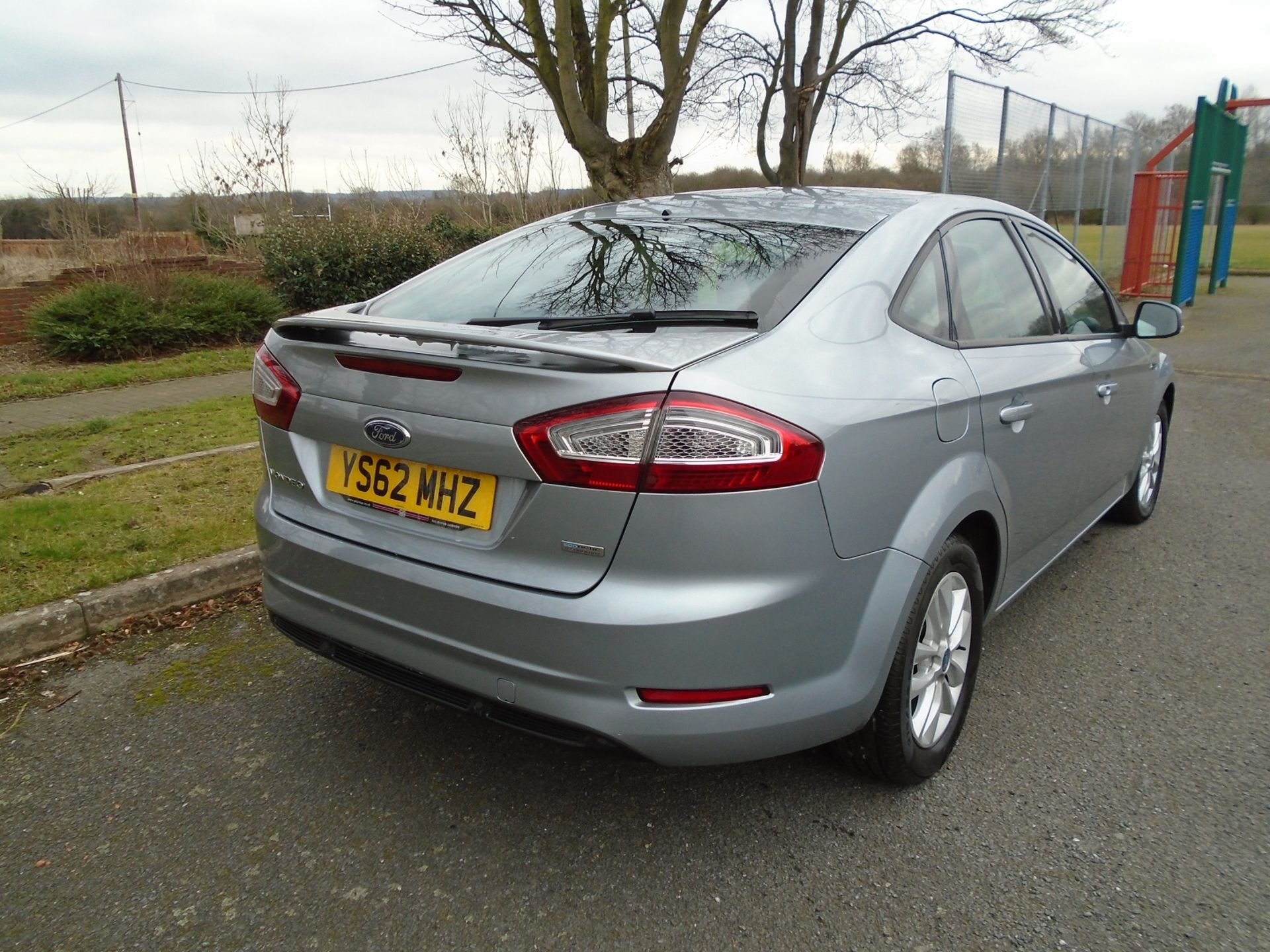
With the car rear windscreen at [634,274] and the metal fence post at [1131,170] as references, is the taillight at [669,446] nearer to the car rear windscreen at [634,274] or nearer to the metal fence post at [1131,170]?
the car rear windscreen at [634,274]

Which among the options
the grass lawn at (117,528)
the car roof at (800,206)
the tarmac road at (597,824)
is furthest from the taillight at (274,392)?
the grass lawn at (117,528)

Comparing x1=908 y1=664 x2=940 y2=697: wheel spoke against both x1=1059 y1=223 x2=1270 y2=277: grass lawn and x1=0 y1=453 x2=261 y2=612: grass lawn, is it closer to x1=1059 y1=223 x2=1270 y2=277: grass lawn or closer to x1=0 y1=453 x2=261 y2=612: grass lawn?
x1=0 y1=453 x2=261 y2=612: grass lawn

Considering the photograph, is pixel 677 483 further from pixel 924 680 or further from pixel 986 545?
pixel 986 545

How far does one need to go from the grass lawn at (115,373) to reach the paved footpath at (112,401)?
0.19 m

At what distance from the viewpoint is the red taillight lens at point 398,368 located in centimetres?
203

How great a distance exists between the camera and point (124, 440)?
19.6 ft

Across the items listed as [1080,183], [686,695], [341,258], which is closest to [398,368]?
[686,695]

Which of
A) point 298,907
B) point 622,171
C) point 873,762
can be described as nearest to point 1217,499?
point 873,762

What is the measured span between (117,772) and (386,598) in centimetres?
110

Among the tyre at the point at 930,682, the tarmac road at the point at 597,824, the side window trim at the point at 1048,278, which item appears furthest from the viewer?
the side window trim at the point at 1048,278

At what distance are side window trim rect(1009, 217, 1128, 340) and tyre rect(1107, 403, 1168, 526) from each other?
0.82 m

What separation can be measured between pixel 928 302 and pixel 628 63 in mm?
11251

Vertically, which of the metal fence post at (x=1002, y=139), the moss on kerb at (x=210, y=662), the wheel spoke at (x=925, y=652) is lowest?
the moss on kerb at (x=210, y=662)

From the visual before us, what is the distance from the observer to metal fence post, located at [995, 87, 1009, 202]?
11.6 m
